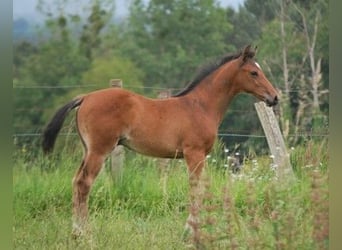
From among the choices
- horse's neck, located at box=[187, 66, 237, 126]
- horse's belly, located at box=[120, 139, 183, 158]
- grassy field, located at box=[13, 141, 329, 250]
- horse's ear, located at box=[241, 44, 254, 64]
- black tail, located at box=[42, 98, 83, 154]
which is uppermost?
horse's ear, located at box=[241, 44, 254, 64]

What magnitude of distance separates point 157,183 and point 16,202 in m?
0.79

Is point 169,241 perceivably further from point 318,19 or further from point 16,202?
point 318,19

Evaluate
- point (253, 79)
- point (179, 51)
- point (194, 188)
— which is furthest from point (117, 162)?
point (179, 51)

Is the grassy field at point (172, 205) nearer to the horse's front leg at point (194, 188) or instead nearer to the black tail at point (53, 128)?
the horse's front leg at point (194, 188)

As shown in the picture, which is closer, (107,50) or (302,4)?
(302,4)

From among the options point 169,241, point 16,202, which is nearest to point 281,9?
point 169,241

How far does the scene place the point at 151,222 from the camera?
3252 mm

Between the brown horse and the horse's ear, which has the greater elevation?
the horse's ear

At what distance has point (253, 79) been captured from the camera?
3449 mm

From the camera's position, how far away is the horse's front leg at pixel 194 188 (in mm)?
2871

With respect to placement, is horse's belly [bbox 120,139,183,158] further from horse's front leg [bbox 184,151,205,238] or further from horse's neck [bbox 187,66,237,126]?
horse's neck [bbox 187,66,237,126]

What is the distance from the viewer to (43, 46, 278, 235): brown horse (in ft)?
10.9

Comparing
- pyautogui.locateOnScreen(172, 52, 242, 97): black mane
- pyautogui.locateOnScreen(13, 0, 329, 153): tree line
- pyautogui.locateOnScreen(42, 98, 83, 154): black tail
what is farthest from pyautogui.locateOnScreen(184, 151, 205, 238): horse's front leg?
pyautogui.locateOnScreen(42, 98, 83, 154): black tail

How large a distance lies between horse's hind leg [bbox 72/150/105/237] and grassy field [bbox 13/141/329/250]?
50 mm
